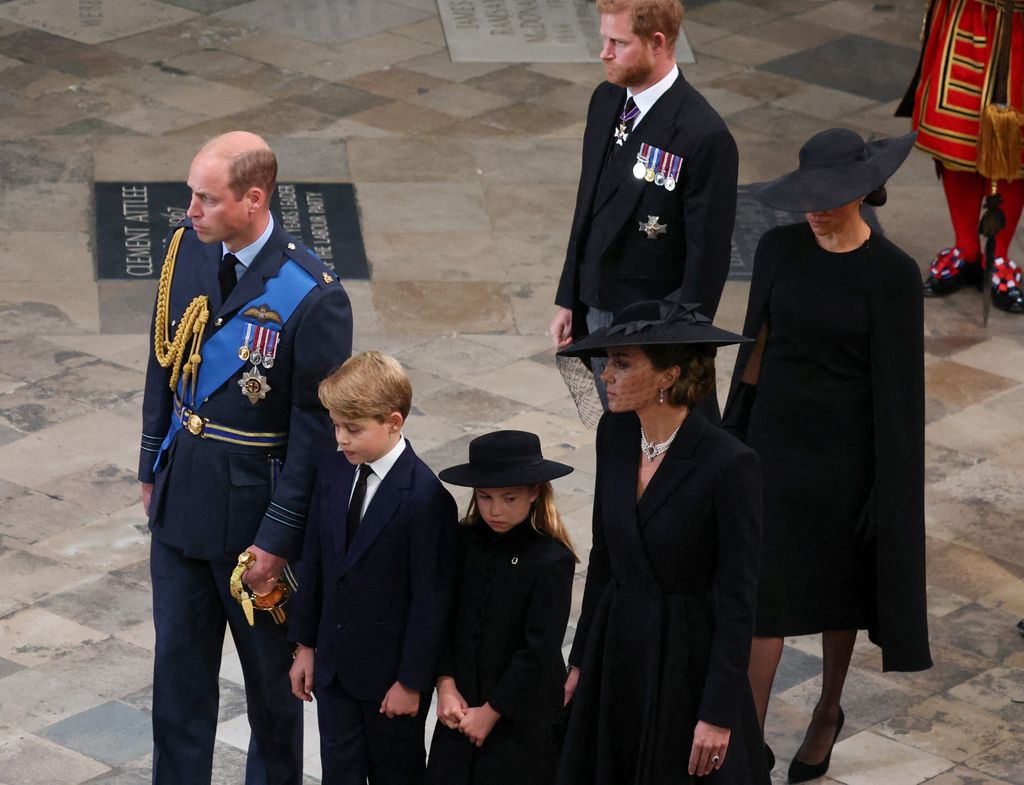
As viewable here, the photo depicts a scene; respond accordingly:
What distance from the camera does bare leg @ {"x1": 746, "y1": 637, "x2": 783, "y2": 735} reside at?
646 cm

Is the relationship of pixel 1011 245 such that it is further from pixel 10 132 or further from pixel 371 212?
pixel 10 132

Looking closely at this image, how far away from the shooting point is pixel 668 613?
5.21 metres

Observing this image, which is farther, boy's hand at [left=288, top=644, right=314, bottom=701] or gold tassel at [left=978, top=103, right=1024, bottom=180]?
gold tassel at [left=978, top=103, right=1024, bottom=180]

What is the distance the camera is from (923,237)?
11812 mm

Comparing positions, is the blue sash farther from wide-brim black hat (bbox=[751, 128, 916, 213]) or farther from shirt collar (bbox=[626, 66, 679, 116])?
shirt collar (bbox=[626, 66, 679, 116])

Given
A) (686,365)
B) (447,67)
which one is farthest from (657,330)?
(447,67)

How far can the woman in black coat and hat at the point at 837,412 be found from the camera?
20.4 feet

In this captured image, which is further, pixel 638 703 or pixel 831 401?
pixel 831 401

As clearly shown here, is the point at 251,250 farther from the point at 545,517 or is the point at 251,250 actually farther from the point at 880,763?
the point at 880,763

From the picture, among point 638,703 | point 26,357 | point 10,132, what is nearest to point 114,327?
point 26,357

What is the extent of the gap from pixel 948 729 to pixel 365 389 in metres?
2.66

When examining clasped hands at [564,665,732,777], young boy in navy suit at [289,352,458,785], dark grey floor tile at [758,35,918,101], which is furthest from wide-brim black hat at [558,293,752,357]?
dark grey floor tile at [758,35,918,101]

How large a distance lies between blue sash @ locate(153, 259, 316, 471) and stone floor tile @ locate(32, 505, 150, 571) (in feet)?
7.66

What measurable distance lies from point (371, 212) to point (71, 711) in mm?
5211
